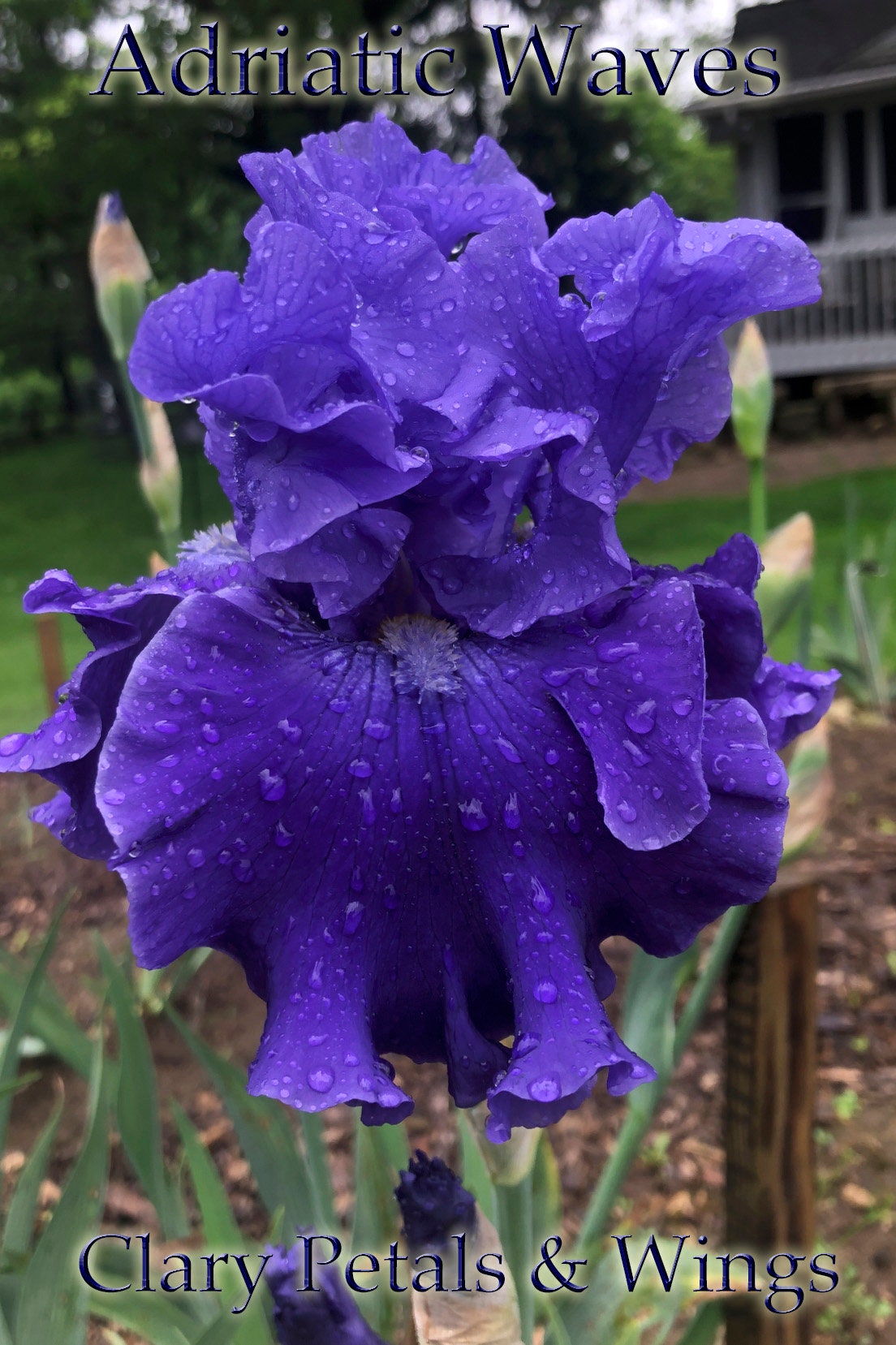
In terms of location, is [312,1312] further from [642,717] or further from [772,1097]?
[772,1097]

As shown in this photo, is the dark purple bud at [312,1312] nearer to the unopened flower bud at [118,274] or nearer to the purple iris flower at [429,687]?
the purple iris flower at [429,687]

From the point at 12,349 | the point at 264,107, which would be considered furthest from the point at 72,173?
the point at 12,349

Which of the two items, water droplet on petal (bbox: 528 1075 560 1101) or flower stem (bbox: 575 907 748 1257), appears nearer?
water droplet on petal (bbox: 528 1075 560 1101)

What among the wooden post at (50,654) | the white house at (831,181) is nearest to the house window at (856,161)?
the white house at (831,181)

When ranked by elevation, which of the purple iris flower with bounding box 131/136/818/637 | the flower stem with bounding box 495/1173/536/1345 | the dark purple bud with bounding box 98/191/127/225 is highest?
the dark purple bud with bounding box 98/191/127/225

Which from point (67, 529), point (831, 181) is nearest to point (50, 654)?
point (67, 529)

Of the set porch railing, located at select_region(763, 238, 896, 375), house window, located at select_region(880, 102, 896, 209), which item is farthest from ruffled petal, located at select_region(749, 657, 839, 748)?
house window, located at select_region(880, 102, 896, 209)

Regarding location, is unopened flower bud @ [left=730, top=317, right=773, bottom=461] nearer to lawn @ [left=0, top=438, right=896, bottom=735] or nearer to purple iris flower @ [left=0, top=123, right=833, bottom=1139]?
purple iris flower @ [left=0, top=123, right=833, bottom=1139]

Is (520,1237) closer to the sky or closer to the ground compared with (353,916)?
closer to the ground
